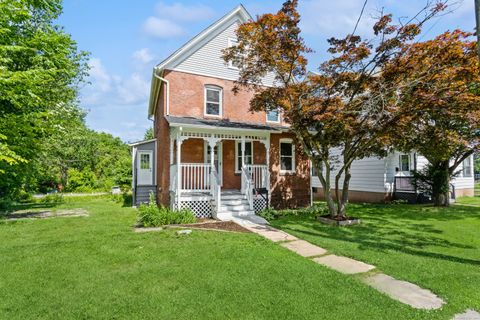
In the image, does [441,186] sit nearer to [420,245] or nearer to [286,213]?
[286,213]

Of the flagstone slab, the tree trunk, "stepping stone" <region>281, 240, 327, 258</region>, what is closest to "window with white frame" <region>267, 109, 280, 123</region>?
the flagstone slab

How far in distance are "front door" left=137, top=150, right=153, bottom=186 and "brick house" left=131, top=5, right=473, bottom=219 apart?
2.97 metres

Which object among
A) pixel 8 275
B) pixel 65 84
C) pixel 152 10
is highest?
pixel 152 10

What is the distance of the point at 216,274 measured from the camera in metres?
5.02

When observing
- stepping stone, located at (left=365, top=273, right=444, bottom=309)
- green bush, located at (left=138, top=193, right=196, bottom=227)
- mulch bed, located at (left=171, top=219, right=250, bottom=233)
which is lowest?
stepping stone, located at (left=365, top=273, right=444, bottom=309)

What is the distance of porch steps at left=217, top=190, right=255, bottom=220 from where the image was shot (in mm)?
10789

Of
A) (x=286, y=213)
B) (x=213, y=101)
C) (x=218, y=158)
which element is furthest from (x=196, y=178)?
(x=286, y=213)

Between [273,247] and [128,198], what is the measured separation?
15.2 meters

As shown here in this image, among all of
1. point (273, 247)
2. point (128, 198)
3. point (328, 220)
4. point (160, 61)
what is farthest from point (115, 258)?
point (128, 198)

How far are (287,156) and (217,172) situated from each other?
381cm

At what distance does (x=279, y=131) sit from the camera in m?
12.7

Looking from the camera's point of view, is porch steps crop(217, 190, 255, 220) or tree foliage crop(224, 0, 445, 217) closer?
tree foliage crop(224, 0, 445, 217)

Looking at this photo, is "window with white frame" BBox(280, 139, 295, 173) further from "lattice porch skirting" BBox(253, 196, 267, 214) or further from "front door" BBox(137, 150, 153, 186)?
"front door" BBox(137, 150, 153, 186)

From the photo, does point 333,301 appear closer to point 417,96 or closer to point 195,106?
point 417,96
